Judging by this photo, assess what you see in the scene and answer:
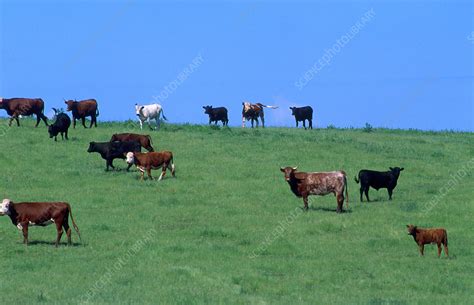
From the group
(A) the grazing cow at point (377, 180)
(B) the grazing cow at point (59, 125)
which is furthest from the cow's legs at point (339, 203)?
(B) the grazing cow at point (59, 125)

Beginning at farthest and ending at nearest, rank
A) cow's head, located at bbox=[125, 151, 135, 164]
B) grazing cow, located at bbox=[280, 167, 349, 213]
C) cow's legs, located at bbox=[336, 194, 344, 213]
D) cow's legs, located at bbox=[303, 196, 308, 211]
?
1. cow's head, located at bbox=[125, 151, 135, 164]
2. grazing cow, located at bbox=[280, 167, 349, 213]
3. cow's legs, located at bbox=[303, 196, 308, 211]
4. cow's legs, located at bbox=[336, 194, 344, 213]

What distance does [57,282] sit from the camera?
19.2 metres

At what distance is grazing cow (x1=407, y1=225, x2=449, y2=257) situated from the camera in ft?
74.0

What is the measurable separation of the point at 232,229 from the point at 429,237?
5.37 m

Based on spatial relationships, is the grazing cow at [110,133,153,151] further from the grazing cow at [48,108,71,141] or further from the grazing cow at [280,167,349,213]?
the grazing cow at [280,167,349,213]

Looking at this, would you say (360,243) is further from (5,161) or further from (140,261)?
(5,161)

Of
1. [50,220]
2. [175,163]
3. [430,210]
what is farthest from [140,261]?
[175,163]

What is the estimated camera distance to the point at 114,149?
35.8 metres

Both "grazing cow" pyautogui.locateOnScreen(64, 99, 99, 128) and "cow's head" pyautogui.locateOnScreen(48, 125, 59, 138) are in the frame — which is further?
"grazing cow" pyautogui.locateOnScreen(64, 99, 99, 128)

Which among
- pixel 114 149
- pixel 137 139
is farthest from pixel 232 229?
pixel 137 139

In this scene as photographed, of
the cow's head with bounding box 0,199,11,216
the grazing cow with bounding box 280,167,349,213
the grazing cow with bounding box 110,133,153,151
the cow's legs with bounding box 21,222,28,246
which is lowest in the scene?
the cow's legs with bounding box 21,222,28,246

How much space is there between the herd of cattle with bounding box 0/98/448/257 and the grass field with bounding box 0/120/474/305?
539 mm

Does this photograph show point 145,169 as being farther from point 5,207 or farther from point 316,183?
point 5,207

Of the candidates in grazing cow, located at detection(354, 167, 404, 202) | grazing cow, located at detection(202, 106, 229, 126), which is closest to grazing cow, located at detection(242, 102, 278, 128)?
grazing cow, located at detection(202, 106, 229, 126)
